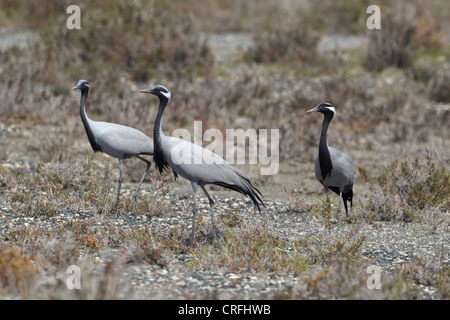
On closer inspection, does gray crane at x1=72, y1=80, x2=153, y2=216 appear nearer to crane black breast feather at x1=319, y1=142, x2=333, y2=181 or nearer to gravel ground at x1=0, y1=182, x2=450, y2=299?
gravel ground at x1=0, y1=182, x2=450, y2=299

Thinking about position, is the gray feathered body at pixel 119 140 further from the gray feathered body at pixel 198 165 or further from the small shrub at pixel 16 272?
the small shrub at pixel 16 272

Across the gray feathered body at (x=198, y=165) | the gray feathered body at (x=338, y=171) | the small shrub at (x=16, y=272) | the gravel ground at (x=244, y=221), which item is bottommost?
the gravel ground at (x=244, y=221)

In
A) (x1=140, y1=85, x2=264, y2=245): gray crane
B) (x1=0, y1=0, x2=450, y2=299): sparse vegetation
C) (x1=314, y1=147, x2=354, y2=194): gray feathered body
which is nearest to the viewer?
(x1=0, y1=0, x2=450, y2=299): sparse vegetation

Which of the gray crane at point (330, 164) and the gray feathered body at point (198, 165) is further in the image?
the gray crane at point (330, 164)

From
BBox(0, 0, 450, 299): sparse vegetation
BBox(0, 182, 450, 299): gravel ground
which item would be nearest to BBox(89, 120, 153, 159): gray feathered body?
BBox(0, 0, 450, 299): sparse vegetation

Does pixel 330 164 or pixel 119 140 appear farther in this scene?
pixel 119 140

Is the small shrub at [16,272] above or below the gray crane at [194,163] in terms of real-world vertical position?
below

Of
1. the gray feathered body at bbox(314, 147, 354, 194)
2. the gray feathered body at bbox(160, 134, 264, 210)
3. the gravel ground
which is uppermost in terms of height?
the gray feathered body at bbox(160, 134, 264, 210)

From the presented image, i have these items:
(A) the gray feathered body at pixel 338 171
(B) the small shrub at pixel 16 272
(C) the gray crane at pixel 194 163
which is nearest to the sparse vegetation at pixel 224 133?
(B) the small shrub at pixel 16 272

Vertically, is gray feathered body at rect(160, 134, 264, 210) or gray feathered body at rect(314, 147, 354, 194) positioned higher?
gray feathered body at rect(160, 134, 264, 210)

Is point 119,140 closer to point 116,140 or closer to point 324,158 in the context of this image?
point 116,140

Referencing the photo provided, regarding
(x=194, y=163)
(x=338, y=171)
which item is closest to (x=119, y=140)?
(x=194, y=163)
